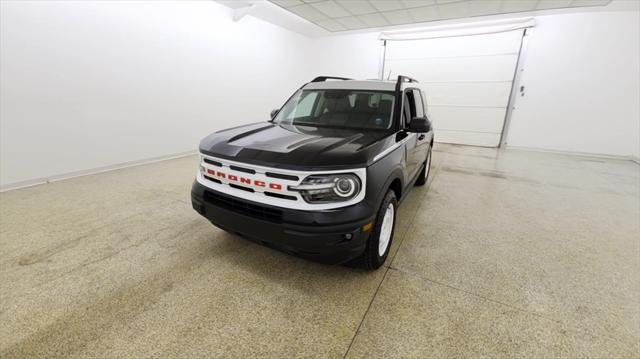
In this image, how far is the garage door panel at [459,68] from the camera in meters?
6.96

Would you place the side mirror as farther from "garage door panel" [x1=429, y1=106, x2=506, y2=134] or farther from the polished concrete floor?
"garage door panel" [x1=429, y1=106, x2=506, y2=134]

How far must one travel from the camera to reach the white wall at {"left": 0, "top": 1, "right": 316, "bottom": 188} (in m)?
3.41

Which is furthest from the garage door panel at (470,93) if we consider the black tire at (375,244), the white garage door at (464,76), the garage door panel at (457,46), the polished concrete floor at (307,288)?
the black tire at (375,244)

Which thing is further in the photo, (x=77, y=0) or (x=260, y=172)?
(x=77, y=0)

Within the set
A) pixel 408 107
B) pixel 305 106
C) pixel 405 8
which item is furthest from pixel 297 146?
pixel 405 8

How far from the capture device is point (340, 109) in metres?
2.54

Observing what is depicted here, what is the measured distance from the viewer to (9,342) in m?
1.40

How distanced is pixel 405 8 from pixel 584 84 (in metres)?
4.64

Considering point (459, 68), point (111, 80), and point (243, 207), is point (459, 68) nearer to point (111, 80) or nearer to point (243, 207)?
point (243, 207)

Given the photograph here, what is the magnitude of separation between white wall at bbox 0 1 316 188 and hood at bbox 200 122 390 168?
3.36 meters

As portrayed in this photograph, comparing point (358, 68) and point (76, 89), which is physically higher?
point (358, 68)

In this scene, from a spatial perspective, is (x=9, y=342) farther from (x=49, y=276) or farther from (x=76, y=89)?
(x=76, y=89)

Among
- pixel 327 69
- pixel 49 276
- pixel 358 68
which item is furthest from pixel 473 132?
pixel 49 276

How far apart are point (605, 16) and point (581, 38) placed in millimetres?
527
